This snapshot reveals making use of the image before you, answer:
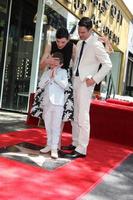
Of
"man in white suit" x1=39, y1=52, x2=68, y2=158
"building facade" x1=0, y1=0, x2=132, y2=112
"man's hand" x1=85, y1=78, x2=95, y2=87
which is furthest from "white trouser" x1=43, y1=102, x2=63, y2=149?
"building facade" x1=0, y1=0, x2=132, y2=112

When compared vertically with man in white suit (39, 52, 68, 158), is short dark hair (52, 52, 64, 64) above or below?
above

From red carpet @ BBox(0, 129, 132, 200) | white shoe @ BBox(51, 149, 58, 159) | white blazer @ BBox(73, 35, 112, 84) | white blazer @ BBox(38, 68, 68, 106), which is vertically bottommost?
red carpet @ BBox(0, 129, 132, 200)

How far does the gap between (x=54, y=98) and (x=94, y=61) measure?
74 centimetres

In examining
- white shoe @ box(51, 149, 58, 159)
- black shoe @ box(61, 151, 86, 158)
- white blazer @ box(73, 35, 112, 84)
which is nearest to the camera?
white shoe @ box(51, 149, 58, 159)

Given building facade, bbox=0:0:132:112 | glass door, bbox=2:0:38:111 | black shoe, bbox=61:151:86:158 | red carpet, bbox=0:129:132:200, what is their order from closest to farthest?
1. red carpet, bbox=0:129:132:200
2. black shoe, bbox=61:151:86:158
3. building facade, bbox=0:0:132:112
4. glass door, bbox=2:0:38:111

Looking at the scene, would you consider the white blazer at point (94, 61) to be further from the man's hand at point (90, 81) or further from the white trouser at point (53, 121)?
the white trouser at point (53, 121)

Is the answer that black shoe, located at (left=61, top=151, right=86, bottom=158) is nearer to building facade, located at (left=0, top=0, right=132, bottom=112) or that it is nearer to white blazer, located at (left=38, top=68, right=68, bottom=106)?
white blazer, located at (left=38, top=68, right=68, bottom=106)

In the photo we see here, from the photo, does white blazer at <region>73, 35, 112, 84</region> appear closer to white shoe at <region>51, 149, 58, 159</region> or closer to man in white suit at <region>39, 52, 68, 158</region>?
man in white suit at <region>39, 52, 68, 158</region>

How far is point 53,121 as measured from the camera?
4996 mm

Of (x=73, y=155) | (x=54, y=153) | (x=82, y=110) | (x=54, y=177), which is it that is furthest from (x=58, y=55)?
(x=54, y=177)

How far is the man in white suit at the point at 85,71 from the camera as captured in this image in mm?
5059

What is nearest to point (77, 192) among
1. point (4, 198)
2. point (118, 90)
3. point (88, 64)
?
point (4, 198)

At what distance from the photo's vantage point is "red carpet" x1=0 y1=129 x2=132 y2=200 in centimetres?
362

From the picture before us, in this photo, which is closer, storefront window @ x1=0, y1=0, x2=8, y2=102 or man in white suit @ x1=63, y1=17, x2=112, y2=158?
man in white suit @ x1=63, y1=17, x2=112, y2=158
